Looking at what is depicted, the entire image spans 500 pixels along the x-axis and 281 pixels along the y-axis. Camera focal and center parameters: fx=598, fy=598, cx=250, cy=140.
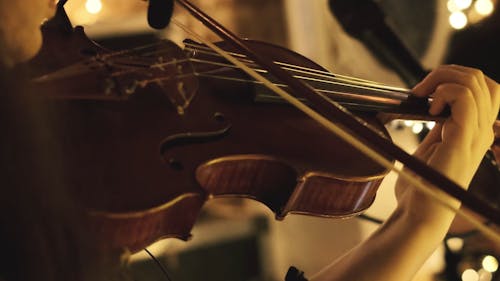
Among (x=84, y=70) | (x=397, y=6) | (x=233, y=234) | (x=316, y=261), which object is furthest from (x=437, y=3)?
(x=84, y=70)

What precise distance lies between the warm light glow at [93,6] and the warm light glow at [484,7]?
1.23 metres

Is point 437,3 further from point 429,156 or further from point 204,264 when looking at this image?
point 204,264

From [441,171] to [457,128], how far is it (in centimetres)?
7

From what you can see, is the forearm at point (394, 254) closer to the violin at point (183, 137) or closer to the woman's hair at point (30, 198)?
the violin at point (183, 137)

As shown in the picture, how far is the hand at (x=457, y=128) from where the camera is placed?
33.1 inches

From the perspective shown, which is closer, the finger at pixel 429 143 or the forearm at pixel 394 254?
the forearm at pixel 394 254

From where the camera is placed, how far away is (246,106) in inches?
31.8

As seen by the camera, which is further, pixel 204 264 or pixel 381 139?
pixel 204 264

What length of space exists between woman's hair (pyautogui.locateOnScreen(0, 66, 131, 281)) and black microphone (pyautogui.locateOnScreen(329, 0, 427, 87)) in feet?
4.09

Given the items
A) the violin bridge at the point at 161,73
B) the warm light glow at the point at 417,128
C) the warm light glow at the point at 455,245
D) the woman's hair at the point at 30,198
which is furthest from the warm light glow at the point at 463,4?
the woman's hair at the point at 30,198

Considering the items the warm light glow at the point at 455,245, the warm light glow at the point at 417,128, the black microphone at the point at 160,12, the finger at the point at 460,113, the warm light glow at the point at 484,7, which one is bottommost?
the warm light glow at the point at 455,245

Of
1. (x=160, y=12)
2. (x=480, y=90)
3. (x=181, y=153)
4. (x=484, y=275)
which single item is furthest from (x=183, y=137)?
(x=484, y=275)

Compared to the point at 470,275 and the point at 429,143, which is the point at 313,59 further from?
the point at 429,143

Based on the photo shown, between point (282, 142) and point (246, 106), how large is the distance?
0.07 m
